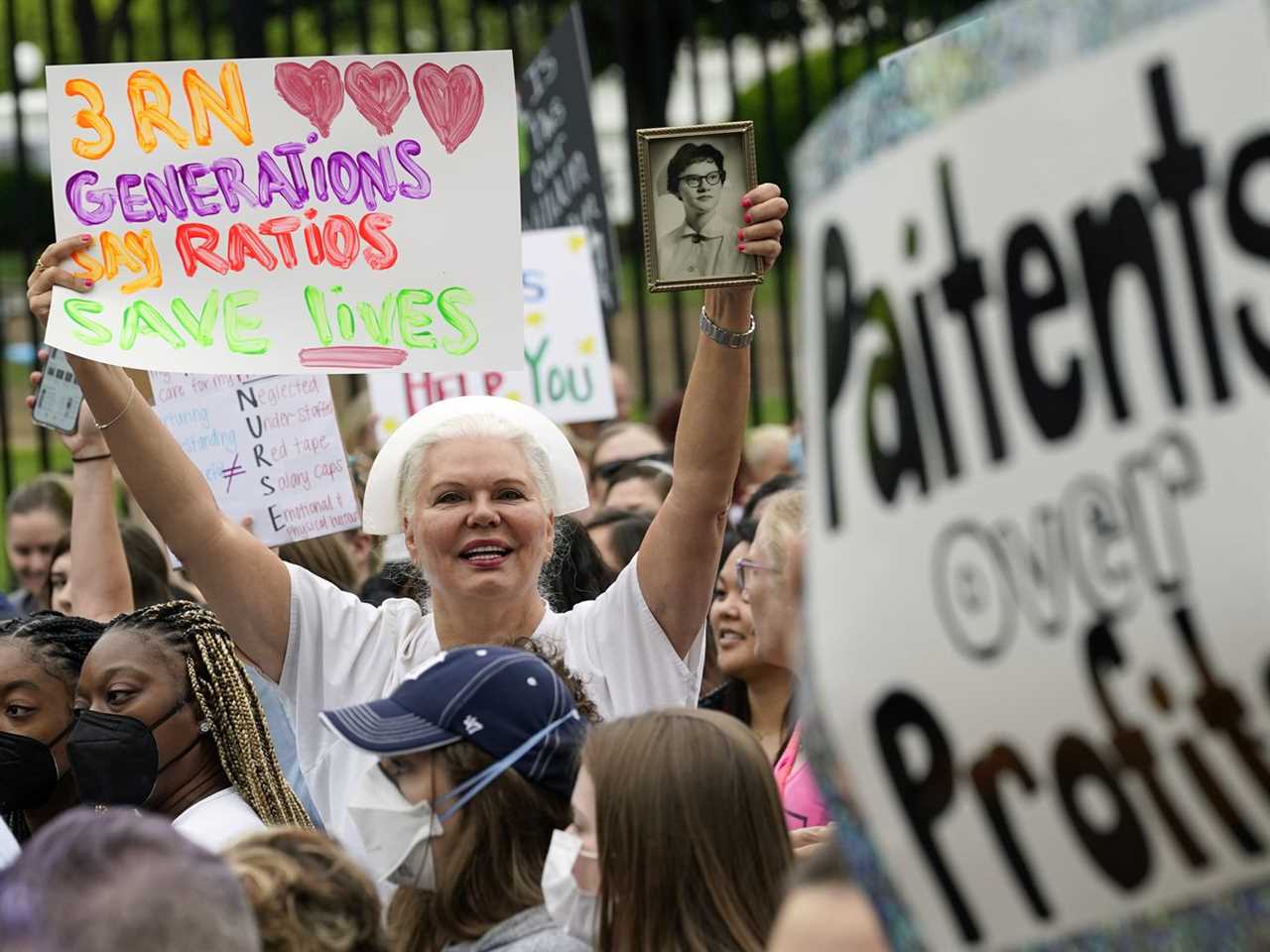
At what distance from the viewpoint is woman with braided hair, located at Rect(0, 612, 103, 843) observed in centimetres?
378

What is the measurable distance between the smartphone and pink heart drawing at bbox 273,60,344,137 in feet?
3.11

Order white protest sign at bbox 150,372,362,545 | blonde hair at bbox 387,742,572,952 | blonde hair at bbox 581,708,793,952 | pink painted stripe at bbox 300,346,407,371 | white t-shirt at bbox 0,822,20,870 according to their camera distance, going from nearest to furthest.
Result: blonde hair at bbox 581,708,793,952 < blonde hair at bbox 387,742,572,952 < white t-shirt at bbox 0,822,20,870 < pink painted stripe at bbox 300,346,407,371 < white protest sign at bbox 150,372,362,545

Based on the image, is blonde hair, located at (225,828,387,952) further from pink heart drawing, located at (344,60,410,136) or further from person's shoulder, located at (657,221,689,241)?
pink heart drawing, located at (344,60,410,136)

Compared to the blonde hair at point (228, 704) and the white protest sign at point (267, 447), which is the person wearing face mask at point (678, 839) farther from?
the white protest sign at point (267, 447)

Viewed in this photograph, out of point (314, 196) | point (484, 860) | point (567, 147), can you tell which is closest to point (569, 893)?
point (484, 860)

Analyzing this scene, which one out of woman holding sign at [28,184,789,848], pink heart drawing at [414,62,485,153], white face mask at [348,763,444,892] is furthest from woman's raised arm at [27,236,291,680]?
pink heart drawing at [414,62,485,153]

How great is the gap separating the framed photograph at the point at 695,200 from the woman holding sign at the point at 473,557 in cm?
5

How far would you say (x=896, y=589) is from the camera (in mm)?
1638

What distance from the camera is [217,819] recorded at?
3.41 m

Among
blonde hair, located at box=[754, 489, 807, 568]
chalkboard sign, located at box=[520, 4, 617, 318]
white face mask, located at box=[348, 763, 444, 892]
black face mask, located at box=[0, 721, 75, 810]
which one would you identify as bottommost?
white face mask, located at box=[348, 763, 444, 892]

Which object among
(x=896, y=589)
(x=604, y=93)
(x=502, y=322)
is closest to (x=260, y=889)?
(x=896, y=589)

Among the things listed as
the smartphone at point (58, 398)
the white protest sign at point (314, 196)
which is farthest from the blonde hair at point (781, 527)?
the smartphone at point (58, 398)

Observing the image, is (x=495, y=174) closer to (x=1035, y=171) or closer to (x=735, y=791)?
(x=735, y=791)

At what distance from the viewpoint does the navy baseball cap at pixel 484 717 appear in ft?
9.16
